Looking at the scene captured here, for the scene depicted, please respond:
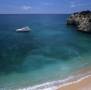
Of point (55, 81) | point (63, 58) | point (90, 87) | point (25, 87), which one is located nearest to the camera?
point (90, 87)

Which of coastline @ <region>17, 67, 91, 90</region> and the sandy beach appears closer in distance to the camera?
the sandy beach

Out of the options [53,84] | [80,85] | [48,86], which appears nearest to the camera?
[80,85]

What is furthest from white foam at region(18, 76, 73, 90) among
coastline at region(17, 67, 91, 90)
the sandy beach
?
the sandy beach

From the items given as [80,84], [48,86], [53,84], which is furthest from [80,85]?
[48,86]

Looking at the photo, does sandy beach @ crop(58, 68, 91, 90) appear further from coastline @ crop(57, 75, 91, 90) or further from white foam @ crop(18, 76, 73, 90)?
white foam @ crop(18, 76, 73, 90)

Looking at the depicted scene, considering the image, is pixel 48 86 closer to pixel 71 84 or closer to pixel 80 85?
pixel 71 84

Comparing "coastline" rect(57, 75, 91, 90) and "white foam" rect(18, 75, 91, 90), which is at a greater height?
"coastline" rect(57, 75, 91, 90)

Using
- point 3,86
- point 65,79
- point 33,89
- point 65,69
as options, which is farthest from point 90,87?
point 3,86

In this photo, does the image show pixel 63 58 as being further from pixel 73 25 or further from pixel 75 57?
pixel 73 25

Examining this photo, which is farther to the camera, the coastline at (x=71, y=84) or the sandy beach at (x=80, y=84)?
the coastline at (x=71, y=84)

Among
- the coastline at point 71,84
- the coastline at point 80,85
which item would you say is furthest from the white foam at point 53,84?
the coastline at point 80,85

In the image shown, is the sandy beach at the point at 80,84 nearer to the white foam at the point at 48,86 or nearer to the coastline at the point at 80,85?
the coastline at the point at 80,85
